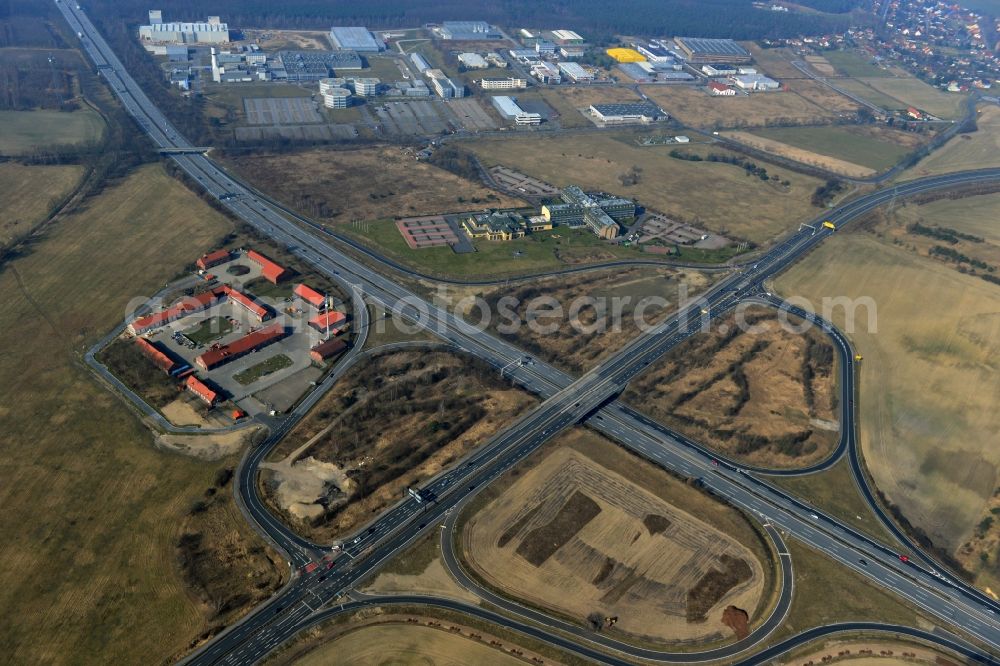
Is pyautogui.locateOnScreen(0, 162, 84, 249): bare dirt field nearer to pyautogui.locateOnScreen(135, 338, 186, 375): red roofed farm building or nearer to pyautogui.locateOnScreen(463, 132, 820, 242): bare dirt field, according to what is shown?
pyautogui.locateOnScreen(135, 338, 186, 375): red roofed farm building

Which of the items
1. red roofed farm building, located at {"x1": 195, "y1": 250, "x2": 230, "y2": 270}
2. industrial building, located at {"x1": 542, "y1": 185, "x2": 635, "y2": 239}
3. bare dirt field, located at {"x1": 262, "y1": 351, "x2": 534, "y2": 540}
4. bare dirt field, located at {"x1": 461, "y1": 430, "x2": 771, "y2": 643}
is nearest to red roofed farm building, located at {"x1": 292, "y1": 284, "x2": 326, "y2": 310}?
bare dirt field, located at {"x1": 262, "y1": 351, "x2": 534, "y2": 540}

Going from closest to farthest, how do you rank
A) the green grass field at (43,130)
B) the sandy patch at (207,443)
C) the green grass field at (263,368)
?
the sandy patch at (207,443)
the green grass field at (263,368)
the green grass field at (43,130)

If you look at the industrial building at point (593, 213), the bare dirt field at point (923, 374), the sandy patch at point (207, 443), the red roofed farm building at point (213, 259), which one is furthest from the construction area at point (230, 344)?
the bare dirt field at point (923, 374)

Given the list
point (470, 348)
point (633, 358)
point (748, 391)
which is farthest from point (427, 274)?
point (748, 391)

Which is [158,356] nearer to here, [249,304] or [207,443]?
[249,304]

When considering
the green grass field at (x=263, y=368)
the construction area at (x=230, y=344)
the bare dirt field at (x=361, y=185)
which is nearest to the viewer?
the construction area at (x=230, y=344)

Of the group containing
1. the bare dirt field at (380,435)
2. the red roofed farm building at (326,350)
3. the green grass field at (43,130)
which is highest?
the green grass field at (43,130)

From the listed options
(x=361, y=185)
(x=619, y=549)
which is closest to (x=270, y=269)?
(x=361, y=185)

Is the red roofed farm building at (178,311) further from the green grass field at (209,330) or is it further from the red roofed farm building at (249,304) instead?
the green grass field at (209,330)

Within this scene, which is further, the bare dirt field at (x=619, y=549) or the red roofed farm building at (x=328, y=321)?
the red roofed farm building at (x=328, y=321)
